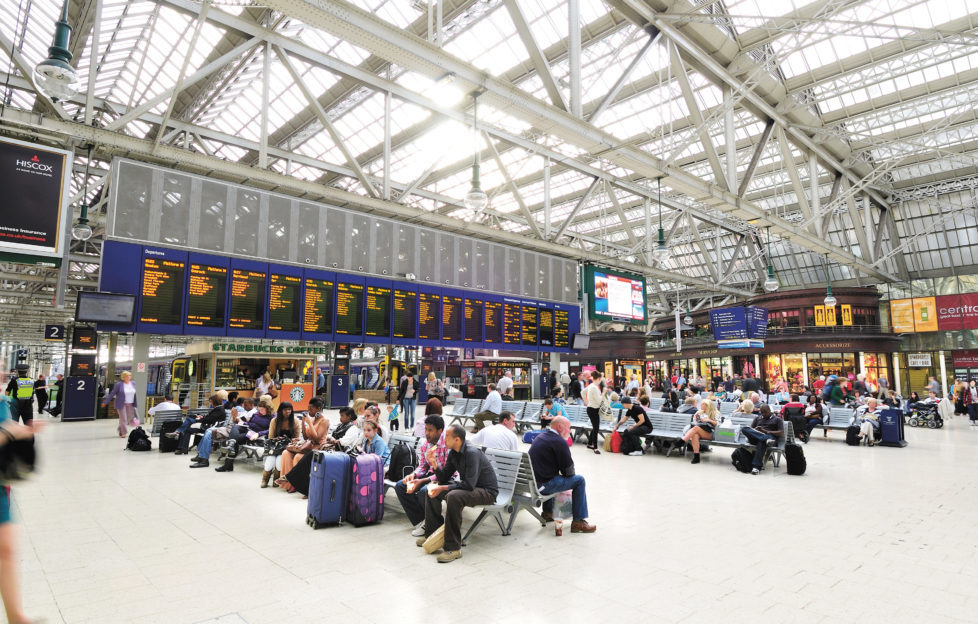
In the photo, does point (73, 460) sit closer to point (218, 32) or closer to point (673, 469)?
point (673, 469)

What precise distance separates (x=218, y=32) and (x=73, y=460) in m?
11.5

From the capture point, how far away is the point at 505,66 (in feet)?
53.0

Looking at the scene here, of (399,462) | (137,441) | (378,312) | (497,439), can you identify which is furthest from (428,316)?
(497,439)

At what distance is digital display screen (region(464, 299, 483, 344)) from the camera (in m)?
19.0

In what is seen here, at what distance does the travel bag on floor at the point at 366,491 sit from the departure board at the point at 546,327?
15.6 meters

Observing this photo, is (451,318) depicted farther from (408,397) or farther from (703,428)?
(703,428)

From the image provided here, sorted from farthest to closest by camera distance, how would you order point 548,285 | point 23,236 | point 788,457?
point 548,285 < point 23,236 < point 788,457

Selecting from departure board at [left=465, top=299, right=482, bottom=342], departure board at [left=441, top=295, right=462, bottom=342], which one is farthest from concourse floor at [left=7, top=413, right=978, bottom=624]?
departure board at [left=465, top=299, right=482, bottom=342]

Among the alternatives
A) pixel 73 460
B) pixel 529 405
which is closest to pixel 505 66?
pixel 529 405

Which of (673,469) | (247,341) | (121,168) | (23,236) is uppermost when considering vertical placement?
(121,168)

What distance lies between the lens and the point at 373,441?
6703mm

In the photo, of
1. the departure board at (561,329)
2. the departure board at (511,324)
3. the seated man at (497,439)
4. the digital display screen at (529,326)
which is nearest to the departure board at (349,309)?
the departure board at (511,324)

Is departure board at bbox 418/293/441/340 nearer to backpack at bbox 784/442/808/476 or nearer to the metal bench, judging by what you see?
backpack at bbox 784/442/808/476

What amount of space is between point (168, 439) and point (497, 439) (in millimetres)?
7992
